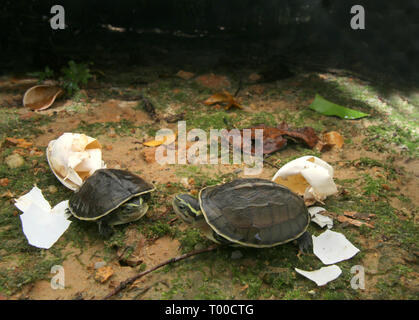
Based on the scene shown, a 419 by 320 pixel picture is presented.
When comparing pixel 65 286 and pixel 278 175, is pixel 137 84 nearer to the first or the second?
pixel 278 175

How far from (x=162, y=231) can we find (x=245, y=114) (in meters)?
2.25

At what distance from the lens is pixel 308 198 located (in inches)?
118

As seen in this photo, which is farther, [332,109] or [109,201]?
[332,109]

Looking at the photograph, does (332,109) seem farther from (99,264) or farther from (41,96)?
(41,96)

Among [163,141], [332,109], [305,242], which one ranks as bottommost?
[305,242]

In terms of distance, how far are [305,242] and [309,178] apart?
565 mm

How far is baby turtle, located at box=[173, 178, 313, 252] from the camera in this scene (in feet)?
7.93

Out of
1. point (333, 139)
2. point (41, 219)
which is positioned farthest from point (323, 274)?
point (41, 219)

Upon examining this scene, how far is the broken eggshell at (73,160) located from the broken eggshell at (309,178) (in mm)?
1628

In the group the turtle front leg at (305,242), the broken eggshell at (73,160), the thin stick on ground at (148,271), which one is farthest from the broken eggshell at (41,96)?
the turtle front leg at (305,242)

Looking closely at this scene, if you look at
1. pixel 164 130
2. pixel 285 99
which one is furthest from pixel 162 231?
pixel 285 99

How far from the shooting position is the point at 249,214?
247cm

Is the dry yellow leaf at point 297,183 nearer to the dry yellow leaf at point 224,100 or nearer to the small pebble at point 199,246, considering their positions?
the small pebble at point 199,246

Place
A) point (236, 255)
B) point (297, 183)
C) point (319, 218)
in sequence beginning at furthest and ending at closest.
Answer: point (297, 183) → point (319, 218) → point (236, 255)
